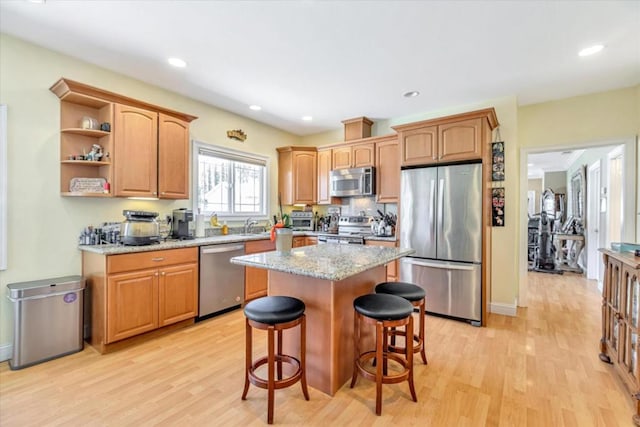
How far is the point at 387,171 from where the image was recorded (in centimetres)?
441

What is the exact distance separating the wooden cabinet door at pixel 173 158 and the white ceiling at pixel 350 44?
0.49 metres

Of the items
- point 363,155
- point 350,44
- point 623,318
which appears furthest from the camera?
point 363,155

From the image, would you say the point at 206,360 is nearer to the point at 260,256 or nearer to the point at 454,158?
the point at 260,256

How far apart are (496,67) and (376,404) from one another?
3.19 metres

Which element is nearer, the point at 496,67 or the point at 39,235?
the point at 39,235

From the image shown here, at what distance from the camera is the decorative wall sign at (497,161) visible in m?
3.76

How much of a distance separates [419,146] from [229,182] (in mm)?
2753

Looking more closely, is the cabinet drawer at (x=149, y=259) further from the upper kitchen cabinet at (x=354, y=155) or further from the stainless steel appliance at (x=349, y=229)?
the upper kitchen cabinet at (x=354, y=155)

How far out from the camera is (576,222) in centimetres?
645

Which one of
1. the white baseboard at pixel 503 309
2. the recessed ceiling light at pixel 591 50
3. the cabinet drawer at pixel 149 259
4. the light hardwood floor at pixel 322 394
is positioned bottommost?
the light hardwood floor at pixel 322 394

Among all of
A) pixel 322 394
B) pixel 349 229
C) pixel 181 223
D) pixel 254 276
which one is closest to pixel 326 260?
pixel 322 394

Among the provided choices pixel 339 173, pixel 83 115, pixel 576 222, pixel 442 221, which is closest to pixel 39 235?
pixel 83 115

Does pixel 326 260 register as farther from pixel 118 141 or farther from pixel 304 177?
pixel 304 177

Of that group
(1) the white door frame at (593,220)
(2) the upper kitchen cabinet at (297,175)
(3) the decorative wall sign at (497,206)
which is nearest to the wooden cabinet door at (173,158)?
(2) the upper kitchen cabinet at (297,175)
